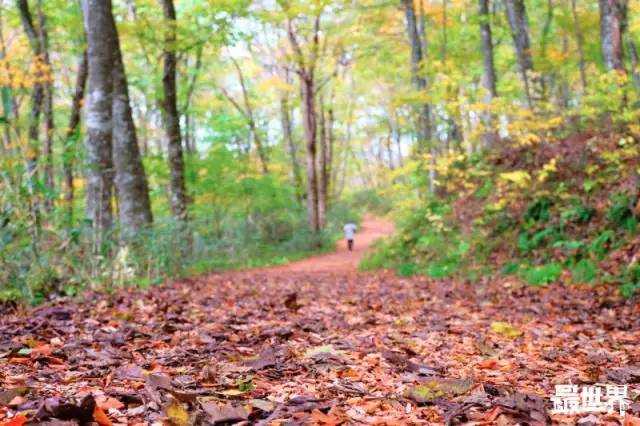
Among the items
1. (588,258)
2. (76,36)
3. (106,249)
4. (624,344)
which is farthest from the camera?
(76,36)

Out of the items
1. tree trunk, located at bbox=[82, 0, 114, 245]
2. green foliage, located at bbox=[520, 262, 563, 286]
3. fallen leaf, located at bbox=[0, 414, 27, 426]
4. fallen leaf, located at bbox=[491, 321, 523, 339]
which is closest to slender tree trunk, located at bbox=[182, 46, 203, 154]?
tree trunk, located at bbox=[82, 0, 114, 245]

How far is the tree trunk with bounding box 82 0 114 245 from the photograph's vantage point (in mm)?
7637

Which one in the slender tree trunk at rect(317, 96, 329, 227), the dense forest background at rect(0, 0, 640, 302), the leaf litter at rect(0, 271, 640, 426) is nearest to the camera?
the leaf litter at rect(0, 271, 640, 426)

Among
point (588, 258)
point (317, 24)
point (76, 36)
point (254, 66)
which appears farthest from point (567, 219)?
point (254, 66)

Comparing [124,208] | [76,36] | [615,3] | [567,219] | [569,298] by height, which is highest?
[76,36]

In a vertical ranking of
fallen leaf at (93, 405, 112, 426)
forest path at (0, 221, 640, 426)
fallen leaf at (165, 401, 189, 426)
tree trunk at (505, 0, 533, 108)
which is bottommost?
forest path at (0, 221, 640, 426)

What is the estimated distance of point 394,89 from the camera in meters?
34.8

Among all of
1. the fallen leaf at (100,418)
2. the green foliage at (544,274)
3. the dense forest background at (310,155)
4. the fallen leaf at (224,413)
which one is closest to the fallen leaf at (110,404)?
the fallen leaf at (100,418)

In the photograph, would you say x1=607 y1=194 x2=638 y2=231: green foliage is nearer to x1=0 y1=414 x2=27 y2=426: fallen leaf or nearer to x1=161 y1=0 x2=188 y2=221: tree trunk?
x1=0 y1=414 x2=27 y2=426: fallen leaf

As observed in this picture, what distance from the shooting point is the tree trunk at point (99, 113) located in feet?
25.1

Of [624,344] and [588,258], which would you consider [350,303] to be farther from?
[588,258]

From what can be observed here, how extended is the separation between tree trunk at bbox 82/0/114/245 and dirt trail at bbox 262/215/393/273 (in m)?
7.93

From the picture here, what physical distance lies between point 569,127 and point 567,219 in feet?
10.8

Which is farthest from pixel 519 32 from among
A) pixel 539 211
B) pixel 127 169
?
pixel 127 169
